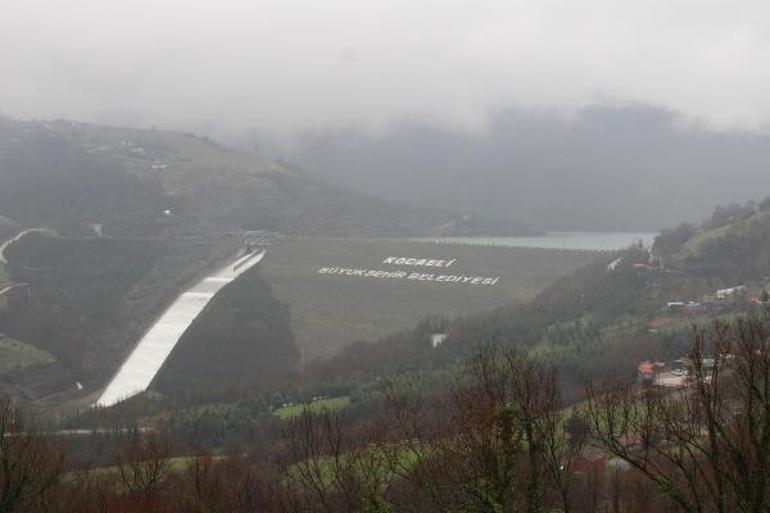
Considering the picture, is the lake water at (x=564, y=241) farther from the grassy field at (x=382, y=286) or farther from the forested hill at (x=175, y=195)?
the grassy field at (x=382, y=286)

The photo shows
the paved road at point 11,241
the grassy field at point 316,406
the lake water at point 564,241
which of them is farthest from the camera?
the lake water at point 564,241

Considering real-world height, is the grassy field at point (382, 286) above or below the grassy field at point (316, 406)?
above

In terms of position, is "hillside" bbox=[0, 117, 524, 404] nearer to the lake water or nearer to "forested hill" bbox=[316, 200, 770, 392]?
the lake water

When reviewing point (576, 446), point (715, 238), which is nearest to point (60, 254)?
point (715, 238)

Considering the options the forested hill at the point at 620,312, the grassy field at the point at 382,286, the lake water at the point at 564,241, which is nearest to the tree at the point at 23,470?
the forested hill at the point at 620,312

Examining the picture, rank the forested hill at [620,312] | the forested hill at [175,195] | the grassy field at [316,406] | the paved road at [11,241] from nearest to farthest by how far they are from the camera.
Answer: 1. the grassy field at [316,406]
2. the forested hill at [620,312]
3. the paved road at [11,241]
4. the forested hill at [175,195]

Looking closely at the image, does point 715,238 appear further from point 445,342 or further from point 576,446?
point 576,446

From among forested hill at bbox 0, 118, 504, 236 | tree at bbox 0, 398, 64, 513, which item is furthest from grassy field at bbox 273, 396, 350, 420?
forested hill at bbox 0, 118, 504, 236
